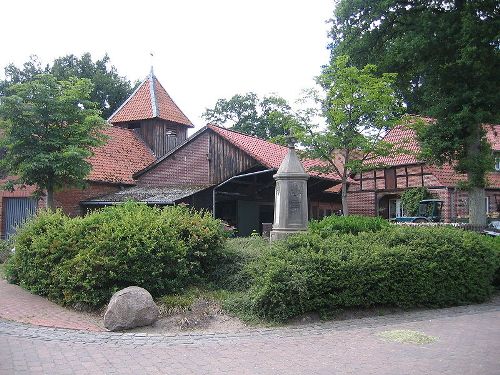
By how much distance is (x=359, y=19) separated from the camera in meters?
20.0

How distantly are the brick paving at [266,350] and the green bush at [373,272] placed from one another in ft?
1.75

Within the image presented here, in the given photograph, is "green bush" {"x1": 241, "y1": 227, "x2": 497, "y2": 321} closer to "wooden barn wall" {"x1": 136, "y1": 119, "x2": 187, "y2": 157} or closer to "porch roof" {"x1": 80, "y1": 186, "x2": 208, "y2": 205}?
"porch roof" {"x1": 80, "y1": 186, "x2": 208, "y2": 205}

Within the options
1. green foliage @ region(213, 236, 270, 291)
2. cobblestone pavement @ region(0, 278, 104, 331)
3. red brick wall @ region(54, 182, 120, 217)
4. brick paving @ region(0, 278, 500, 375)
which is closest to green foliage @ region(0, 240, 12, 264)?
red brick wall @ region(54, 182, 120, 217)

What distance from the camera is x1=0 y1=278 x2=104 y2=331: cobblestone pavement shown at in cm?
895

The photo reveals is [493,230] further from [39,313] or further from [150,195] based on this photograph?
[39,313]

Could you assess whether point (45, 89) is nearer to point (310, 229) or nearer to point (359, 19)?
point (310, 229)

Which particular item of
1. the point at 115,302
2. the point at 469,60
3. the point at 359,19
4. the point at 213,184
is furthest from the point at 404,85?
the point at 115,302

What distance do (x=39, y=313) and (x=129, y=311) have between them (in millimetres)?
2310

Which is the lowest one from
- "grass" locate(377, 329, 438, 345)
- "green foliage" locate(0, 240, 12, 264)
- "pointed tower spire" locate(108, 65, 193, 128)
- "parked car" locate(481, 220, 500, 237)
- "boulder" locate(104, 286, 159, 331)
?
"grass" locate(377, 329, 438, 345)

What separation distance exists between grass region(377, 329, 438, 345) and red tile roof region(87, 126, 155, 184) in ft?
62.1

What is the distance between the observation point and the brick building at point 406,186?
30453 mm

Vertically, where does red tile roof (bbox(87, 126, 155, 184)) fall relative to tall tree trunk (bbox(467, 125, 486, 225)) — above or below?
above

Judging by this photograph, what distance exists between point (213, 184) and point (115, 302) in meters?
15.2

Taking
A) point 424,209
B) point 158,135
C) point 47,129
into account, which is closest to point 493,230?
point 424,209
